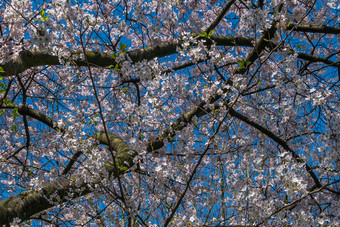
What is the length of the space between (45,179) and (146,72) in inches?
54.9

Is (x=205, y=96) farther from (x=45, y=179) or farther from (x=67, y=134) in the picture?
(x=45, y=179)

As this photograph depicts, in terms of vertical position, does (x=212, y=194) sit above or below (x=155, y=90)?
below

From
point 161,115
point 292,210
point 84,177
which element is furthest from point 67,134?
point 292,210

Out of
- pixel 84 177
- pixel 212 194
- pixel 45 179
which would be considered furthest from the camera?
pixel 212 194

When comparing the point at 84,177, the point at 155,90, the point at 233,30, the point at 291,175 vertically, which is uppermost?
the point at 233,30

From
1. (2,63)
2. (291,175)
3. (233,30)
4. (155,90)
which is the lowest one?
(291,175)

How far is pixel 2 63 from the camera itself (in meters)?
2.57

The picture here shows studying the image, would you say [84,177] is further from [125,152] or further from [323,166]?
[323,166]

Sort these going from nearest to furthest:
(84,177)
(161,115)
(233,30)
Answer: (84,177), (161,115), (233,30)

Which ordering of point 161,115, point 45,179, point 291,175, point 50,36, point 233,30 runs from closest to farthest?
point 50,36, point 291,175, point 45,179, point 161,115, point 233,30

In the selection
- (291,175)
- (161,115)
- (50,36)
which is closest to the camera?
(50,36)

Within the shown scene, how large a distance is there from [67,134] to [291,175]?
6.48ft

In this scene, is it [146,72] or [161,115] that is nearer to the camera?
[146,72]

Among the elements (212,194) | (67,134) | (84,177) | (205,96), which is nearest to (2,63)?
(67,134)
